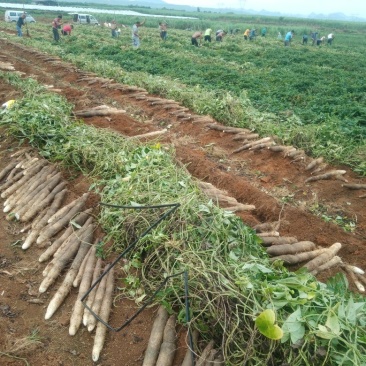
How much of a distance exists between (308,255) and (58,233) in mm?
3013

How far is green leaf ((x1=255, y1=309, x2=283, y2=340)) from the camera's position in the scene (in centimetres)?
244

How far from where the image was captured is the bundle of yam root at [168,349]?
2729 mm

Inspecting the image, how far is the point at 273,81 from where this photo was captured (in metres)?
13.0

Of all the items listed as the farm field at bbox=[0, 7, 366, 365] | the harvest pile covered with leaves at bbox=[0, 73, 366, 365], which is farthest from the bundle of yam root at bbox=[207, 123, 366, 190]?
the harvest pile covered with leaves at bbox=[0, 73, 366, 365]

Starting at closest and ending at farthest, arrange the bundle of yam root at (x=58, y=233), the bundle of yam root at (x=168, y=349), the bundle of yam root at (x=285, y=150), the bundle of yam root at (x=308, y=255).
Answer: the bundle of yam root at (x=168, y=349), the bundle of yam root at (x=58, y=233), the bundle of yam root at (x=308, y=255), the bundle of yam root at (x=285, y=150)

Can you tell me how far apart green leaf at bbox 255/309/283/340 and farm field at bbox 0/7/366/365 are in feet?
0.39

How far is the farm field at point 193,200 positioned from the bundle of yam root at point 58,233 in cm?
12

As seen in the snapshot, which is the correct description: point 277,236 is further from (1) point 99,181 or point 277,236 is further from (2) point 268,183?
(1) point 99,181

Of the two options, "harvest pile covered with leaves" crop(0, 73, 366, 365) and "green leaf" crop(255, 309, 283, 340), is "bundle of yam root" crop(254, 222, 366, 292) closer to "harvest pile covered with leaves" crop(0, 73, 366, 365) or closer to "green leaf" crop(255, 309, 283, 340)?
"harvest pile covered with leaves" crop(0, 73, 366, 365)

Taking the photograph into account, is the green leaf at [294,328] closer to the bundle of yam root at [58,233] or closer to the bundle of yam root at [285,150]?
the bundle of yam root at [58,233]

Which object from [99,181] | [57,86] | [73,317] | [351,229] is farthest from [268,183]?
[57,86]

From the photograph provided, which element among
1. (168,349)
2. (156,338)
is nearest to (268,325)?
(168,349)

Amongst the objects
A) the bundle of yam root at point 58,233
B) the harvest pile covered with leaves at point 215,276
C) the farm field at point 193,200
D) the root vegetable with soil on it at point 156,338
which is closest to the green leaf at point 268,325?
the harvest pile covered with leaves at point 215,276

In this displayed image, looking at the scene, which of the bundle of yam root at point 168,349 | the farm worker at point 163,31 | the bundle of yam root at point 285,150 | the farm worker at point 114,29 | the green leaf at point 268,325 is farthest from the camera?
the farm worker at point 114,29
